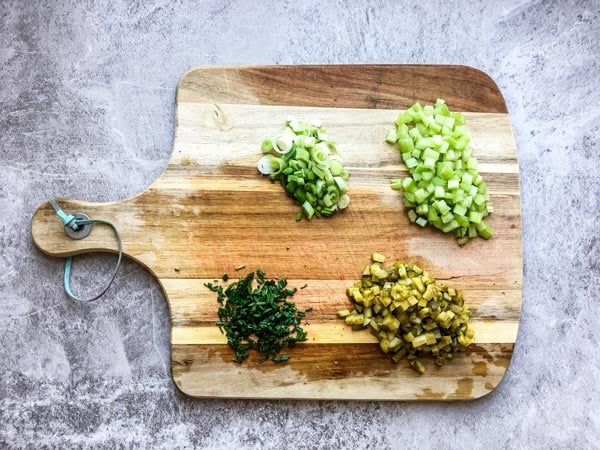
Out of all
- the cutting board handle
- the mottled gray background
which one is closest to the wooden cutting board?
the cutting board handle

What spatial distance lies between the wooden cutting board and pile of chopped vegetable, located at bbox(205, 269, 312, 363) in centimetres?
4

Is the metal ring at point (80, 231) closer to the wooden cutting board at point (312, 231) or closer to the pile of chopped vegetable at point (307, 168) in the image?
the wooden cutting board at point (312, 231)

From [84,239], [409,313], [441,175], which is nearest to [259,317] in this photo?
[409,313]

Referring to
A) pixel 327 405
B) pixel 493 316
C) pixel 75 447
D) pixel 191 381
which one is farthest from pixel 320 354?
pixel 75 447

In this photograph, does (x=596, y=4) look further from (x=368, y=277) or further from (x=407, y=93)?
(x=368, y=277)

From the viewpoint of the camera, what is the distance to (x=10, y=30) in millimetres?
2422

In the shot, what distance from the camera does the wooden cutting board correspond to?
2275mm

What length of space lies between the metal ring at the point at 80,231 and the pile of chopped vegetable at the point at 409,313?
0.95 m

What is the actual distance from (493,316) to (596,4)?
1.33 m

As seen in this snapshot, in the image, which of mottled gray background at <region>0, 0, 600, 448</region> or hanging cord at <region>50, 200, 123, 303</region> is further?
mottled gray background at <region>0, 0, 600, 448</region>

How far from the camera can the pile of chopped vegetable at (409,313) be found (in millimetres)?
2232

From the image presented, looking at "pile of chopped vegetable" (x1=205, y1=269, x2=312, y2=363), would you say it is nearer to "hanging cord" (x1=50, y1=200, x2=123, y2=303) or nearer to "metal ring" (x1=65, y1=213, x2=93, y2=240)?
"hanging cord" (x1=50, y1=200, x2=123, y2=303)

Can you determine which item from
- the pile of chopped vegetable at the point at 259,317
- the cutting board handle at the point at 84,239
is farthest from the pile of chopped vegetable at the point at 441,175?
the cutting board handle at the point at 84,239

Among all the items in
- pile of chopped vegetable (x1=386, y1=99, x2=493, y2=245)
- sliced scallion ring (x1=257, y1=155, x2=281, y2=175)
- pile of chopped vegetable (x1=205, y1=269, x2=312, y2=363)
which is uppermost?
pile of chopped vegetable (x1=386, y1=99, x2=493, y2=245)
